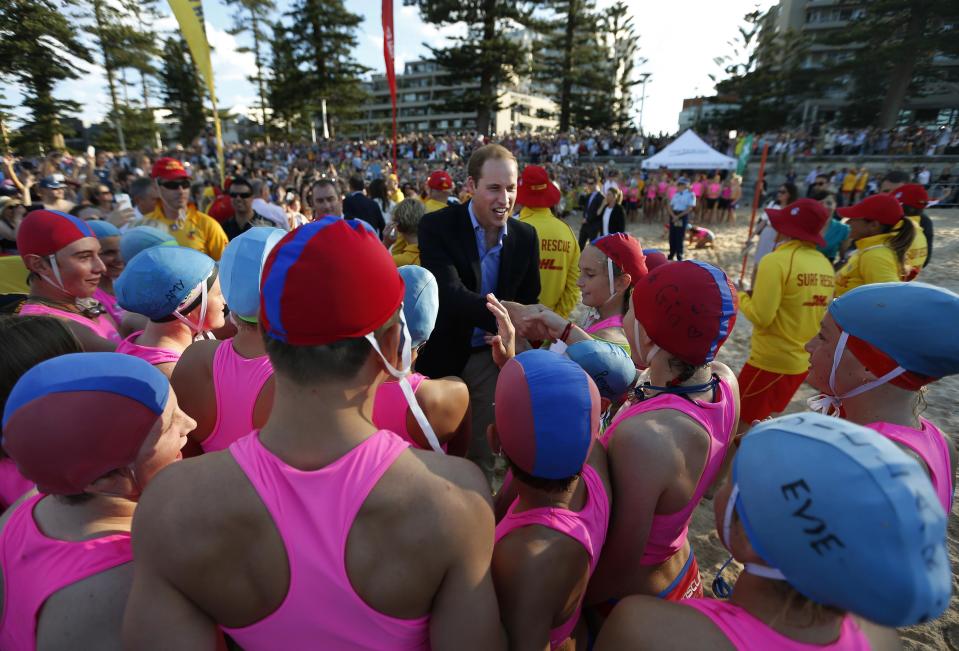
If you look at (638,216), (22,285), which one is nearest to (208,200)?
(22,285)

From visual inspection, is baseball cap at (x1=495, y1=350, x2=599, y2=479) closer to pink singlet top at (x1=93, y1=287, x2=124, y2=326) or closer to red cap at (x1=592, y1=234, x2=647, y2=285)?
red cap at (x1=592, y1=234, x2=647, y2=285)

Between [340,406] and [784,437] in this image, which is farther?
[340,406]

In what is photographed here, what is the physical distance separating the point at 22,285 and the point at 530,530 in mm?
4139

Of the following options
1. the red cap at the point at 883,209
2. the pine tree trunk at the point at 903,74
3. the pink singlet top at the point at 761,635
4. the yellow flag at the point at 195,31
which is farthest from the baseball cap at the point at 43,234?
the pine tree trunk at the point at 903,74

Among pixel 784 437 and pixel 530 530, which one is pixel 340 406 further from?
pixel 784 437

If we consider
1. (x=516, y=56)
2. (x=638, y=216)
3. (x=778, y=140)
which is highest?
(x=516, y=56)

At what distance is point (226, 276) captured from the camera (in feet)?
6.84

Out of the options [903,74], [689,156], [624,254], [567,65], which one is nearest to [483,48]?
[567,65]

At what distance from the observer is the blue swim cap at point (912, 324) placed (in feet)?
5.32

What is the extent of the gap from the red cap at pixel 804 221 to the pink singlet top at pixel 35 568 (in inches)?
180

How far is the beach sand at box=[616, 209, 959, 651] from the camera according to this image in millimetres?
2943

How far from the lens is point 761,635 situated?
108cm

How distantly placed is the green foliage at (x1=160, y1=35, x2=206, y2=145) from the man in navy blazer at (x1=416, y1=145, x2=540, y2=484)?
5820 centimetres

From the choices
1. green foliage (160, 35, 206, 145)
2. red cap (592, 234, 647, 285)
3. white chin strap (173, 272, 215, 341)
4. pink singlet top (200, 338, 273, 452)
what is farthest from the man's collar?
green foliage (160, 35, 206, 145)
